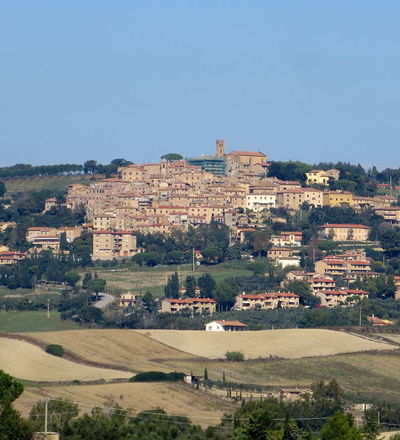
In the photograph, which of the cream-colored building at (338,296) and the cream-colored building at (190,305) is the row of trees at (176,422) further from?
the cream-colored building at (338,296)

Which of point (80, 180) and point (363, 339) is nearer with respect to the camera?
point (363, 339)

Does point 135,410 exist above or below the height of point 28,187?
below

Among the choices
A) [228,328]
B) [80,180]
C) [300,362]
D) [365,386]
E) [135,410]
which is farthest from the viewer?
[80,180]

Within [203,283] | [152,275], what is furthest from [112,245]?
[203,283]

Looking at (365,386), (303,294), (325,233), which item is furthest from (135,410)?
(325,233)

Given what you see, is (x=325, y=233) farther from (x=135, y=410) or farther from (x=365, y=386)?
(x=135, y=410)

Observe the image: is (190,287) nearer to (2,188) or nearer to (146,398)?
(146,398)
